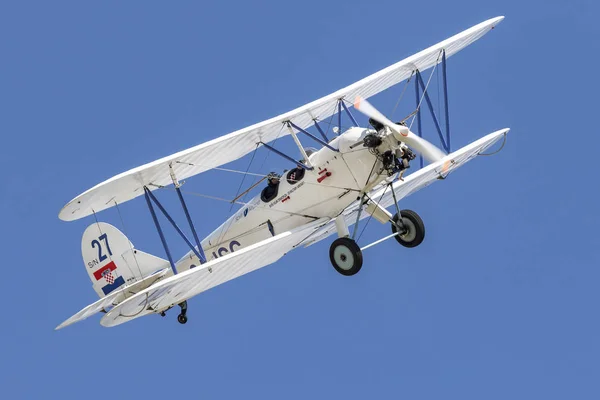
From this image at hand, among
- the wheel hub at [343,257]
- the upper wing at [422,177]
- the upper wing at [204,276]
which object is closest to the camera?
the upper wing at [204,276]

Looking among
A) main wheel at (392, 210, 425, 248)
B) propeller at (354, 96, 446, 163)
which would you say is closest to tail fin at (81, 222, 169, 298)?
main wheel at (392, 210, 425, 248)

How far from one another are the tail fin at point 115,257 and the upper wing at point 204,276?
200 centimetres

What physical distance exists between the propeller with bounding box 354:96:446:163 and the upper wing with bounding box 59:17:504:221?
1.41 meters

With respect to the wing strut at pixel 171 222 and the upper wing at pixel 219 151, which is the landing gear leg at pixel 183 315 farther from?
the upper wing at pixel 219 151

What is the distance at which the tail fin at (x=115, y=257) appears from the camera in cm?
2427

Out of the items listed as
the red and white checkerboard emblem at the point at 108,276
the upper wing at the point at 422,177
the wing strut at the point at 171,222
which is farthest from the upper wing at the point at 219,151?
the red and white checkerboard emblem at the point at 108,276

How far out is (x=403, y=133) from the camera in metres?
21.2

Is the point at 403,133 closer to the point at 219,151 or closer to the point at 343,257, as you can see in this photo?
the point at 343,257

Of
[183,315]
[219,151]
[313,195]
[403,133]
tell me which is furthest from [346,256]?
[183,315]

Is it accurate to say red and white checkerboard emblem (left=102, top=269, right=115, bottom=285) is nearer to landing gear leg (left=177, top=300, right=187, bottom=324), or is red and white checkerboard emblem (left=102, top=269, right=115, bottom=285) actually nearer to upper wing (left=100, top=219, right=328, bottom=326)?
landing gear leg (left=177, top=300, right=187, bottom=324)

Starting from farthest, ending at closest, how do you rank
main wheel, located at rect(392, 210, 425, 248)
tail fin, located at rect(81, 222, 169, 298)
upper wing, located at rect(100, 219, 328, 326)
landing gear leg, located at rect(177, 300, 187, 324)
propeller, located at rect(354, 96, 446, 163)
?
tail fin, located at rect(81, 222, 169, 298), landing gear leg, located at rect(177, 300, 187, 324), main wheel, located at rect(392, 210, 425, 248), propeller, located at rect(354, 96, 446, 163), upper wing, located at rect(100, 219, 328, 326)

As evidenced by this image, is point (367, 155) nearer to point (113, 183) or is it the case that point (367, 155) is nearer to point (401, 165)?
point (401, 165)

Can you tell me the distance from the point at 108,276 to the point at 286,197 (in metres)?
4.14

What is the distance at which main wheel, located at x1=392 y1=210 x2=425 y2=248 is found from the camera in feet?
74.4
